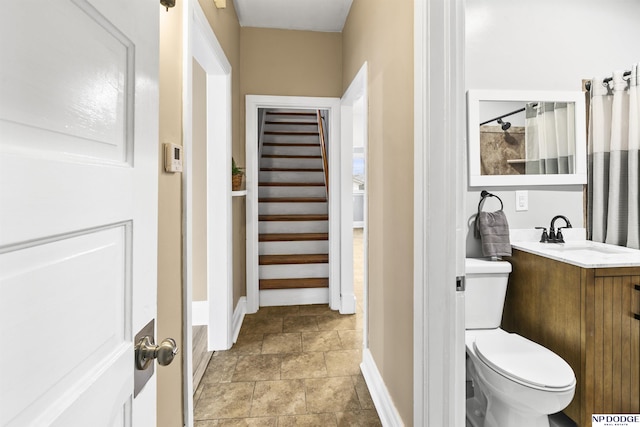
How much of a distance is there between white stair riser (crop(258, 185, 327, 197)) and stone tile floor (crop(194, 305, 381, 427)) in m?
1.93

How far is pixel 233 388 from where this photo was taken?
196 centimetres

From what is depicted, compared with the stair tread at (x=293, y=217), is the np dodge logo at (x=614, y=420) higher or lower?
lower

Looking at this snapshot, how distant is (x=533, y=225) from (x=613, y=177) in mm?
552

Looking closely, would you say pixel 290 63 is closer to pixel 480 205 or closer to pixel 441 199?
pixel 480 205

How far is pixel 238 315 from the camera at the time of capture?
280cm

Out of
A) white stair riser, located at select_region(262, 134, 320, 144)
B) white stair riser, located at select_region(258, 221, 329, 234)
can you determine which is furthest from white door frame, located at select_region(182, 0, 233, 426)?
white stair riser, located at select_region(262, 134, 320, 144)

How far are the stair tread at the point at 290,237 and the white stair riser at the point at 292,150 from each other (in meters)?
1.72

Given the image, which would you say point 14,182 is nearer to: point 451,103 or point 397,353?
point 451,103

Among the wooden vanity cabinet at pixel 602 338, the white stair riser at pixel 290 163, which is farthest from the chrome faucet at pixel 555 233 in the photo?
the white stair riser at pixel 290 163

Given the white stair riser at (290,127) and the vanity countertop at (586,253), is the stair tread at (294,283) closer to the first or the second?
the vanity countertop at (586,253)

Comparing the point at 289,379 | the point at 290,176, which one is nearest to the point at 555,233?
the point at 289,379

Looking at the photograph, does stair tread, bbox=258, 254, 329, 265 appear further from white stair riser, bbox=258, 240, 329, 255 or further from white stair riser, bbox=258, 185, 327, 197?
white stair riser, bbox=258, 185, 327, 197

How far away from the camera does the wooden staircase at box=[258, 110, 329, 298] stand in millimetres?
3441

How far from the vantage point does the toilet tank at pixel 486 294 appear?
1.88 metres
